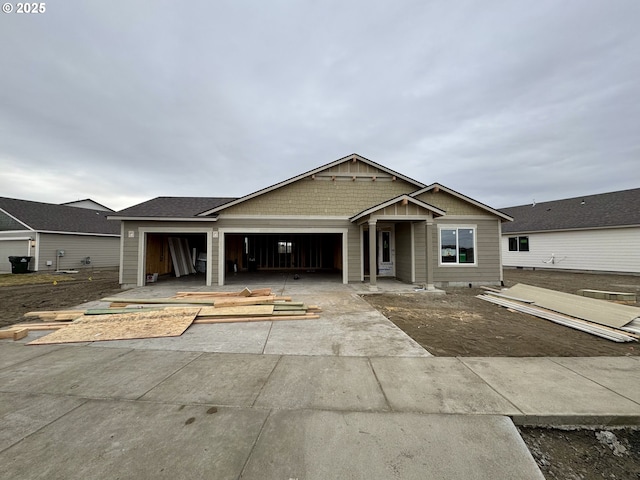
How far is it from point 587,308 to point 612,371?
343 cm

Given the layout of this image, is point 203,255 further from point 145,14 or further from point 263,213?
point 145,14

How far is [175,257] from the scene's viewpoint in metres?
14.5

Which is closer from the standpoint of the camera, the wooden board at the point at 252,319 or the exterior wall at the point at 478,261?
the wooden board at the point at 252,319

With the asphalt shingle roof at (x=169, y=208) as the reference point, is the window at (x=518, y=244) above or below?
below

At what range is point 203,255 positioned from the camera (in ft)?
53.9

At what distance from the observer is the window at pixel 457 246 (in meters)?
11.3

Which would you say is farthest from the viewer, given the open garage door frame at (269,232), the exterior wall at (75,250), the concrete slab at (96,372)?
the exterior wall at (75,250)

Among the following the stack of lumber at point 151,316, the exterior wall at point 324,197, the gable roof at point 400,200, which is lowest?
the stack of lumber at point 151,316

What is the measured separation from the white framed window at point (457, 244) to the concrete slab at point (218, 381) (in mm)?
9862

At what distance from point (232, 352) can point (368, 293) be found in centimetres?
604

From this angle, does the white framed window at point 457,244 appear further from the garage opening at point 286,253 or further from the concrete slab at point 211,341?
the concrete slab at point 211,341

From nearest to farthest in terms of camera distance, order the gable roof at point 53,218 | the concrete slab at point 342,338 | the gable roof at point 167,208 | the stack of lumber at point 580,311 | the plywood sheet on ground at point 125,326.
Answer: the concrete slab at point 342,338
the plywood sheet on ground at point 125,326
the stack of lumber at point 580,311
the gable roof at point 167,208
the gable roof at point 53,218

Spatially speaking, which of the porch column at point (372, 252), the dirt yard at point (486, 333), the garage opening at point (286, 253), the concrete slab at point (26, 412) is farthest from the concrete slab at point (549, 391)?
the garage opening at point (286, 253)

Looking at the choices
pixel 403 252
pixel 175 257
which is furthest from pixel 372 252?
pixel 175 257
